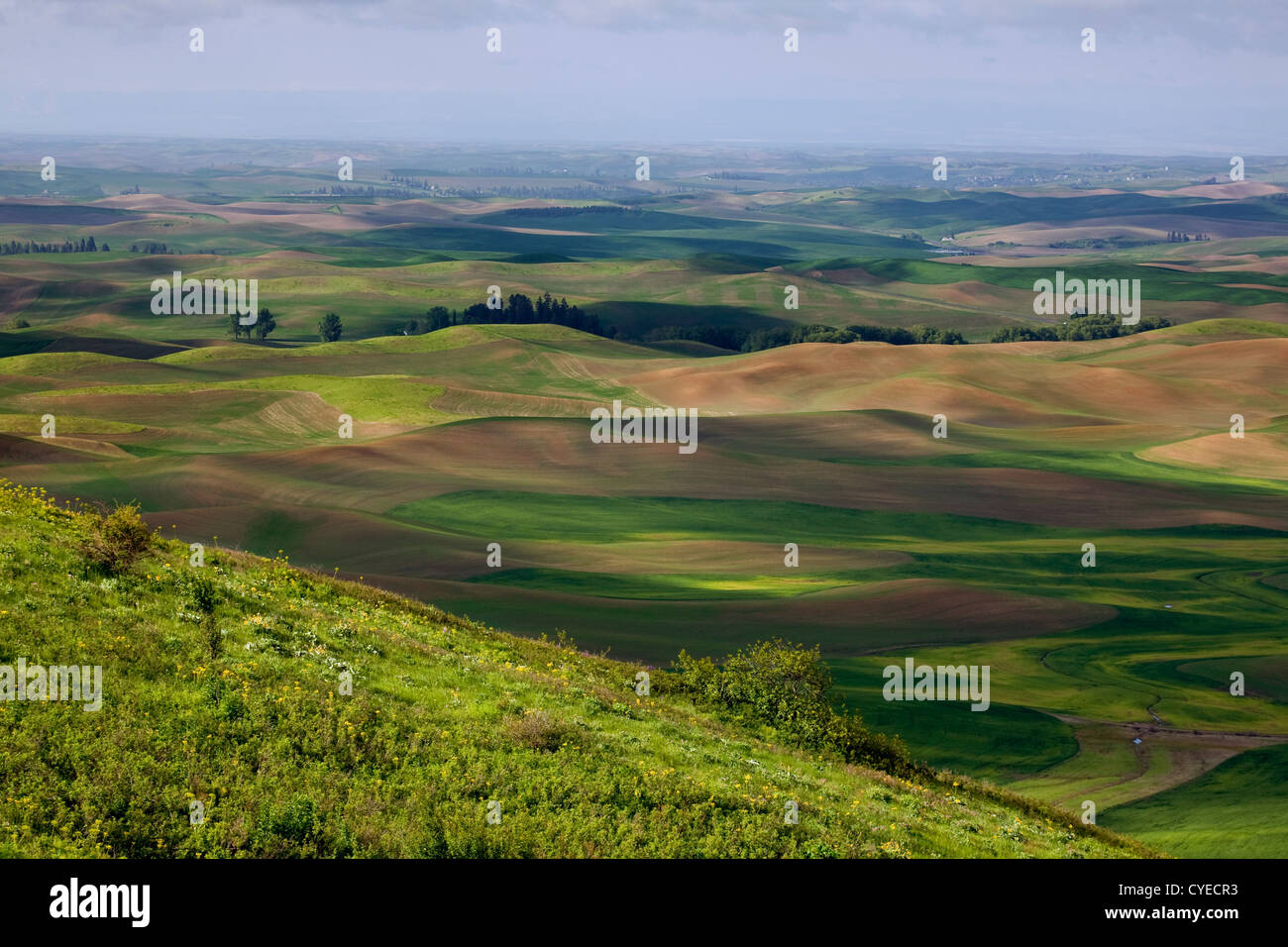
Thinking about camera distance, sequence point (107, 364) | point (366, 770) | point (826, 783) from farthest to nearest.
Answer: point (107, 364), point (826, 783), point (366, 770)

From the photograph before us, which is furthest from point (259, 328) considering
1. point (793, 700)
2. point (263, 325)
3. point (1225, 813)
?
point (1225, 813)

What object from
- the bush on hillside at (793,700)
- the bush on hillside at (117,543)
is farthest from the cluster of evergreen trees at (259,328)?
the bush on hillside at (117,543)

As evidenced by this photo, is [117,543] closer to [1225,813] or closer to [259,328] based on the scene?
[1225,813]

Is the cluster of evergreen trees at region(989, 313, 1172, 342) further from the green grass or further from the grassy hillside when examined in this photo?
the grassy hillside

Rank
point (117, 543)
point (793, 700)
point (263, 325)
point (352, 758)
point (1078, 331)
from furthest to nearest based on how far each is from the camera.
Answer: point (263, 325) → point (1078, 331) → point (793, 700) → point (117, 543) → point (352, 758)

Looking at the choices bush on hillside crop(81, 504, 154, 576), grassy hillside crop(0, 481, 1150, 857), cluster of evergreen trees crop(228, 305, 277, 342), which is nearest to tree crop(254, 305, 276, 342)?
cluster of evergreen trees crop(228, 305, 277, 342)
